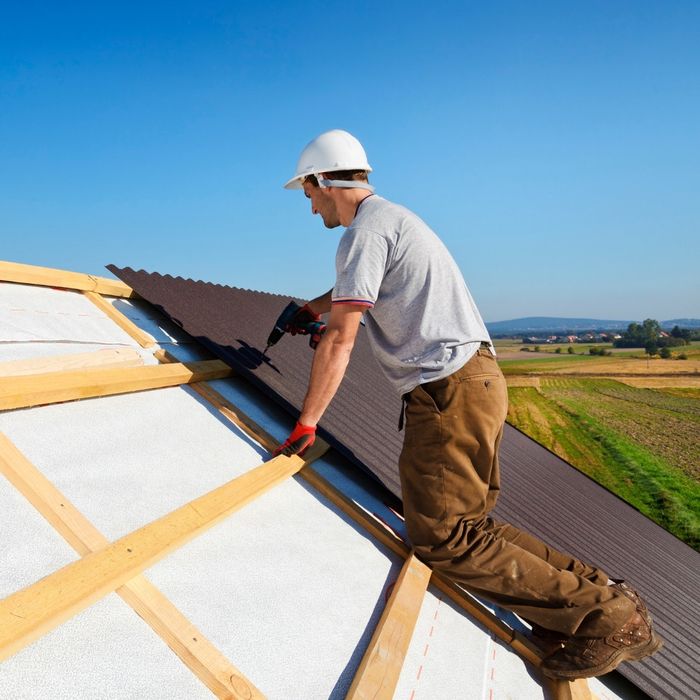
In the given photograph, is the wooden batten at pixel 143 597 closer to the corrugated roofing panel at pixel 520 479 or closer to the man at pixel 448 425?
the man at pixel 448 425

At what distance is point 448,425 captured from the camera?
8.42ft

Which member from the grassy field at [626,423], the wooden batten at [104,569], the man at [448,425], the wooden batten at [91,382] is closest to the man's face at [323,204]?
the man at [448,425]

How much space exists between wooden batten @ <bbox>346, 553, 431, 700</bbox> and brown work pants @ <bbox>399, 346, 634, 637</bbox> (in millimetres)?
214

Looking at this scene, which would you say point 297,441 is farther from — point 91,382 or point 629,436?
point 629,436

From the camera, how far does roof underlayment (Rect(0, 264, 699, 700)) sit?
4.86ft

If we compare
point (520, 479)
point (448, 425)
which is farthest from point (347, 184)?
point (520, 479)

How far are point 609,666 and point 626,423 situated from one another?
121 feet

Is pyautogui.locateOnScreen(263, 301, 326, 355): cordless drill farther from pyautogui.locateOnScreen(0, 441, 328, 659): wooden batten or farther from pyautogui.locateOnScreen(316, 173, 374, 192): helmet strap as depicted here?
pyautogui.locateOnScreen(0, 441, 328, 659): wooden batten

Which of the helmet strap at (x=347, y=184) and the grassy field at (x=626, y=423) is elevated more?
the helmet strap at (x=347, y=184)

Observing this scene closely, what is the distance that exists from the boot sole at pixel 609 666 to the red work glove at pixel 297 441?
151 centimetres

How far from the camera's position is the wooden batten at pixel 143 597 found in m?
1.49

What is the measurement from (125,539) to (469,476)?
60.3 inches

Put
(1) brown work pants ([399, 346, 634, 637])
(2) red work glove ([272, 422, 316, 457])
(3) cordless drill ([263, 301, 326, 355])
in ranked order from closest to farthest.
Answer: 1. (1) brown work pants ([399, 346, 634, 637])
2. (2) red work glove ([272, 422, 316, 457])
3. (3) cordless drill ([263, 301, 326, 355])

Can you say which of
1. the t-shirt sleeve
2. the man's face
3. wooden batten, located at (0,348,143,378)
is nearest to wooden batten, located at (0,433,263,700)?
wooden batten, located at (0,348,143,378)
